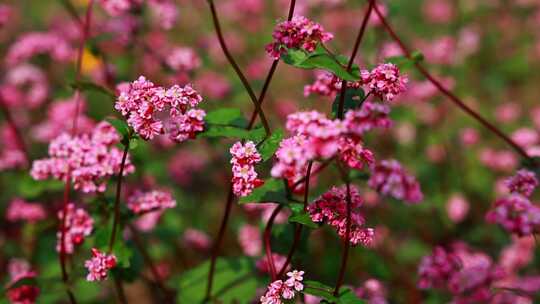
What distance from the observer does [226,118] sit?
2939 millimetres

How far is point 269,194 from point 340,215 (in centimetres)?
35

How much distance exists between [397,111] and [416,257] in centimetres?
115

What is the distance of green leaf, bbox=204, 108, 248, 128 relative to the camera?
2916 mm

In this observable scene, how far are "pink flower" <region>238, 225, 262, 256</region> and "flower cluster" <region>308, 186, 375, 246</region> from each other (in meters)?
1.90

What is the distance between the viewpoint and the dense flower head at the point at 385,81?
2.43 metres

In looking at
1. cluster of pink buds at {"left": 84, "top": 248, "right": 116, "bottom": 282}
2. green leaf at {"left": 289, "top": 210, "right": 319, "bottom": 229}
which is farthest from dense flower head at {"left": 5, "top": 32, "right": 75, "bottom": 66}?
green leaf at {"left": 289, "top": 210, "right": 319, "bottom": 229}

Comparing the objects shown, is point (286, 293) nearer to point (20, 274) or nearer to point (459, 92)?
point (20, 274)

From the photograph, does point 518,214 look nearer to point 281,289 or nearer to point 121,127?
point 281,289

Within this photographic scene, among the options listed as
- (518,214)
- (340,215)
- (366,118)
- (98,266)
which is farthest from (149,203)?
(518,214)

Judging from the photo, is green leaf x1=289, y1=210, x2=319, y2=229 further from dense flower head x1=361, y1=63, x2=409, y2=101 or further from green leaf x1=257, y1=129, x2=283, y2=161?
dense flower head x1=361, y1=63, x2=409, y2=101

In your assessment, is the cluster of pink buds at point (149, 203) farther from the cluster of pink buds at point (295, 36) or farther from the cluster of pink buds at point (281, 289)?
the cluster of pink buds at point (295, 36)

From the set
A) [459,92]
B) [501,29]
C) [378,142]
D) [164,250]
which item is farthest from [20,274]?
[501,29]

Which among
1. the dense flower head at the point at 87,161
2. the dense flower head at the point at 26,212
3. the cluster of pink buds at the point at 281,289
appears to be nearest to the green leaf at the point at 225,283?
the dense flower head at the point at 87,161

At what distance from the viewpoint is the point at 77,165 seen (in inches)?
116
